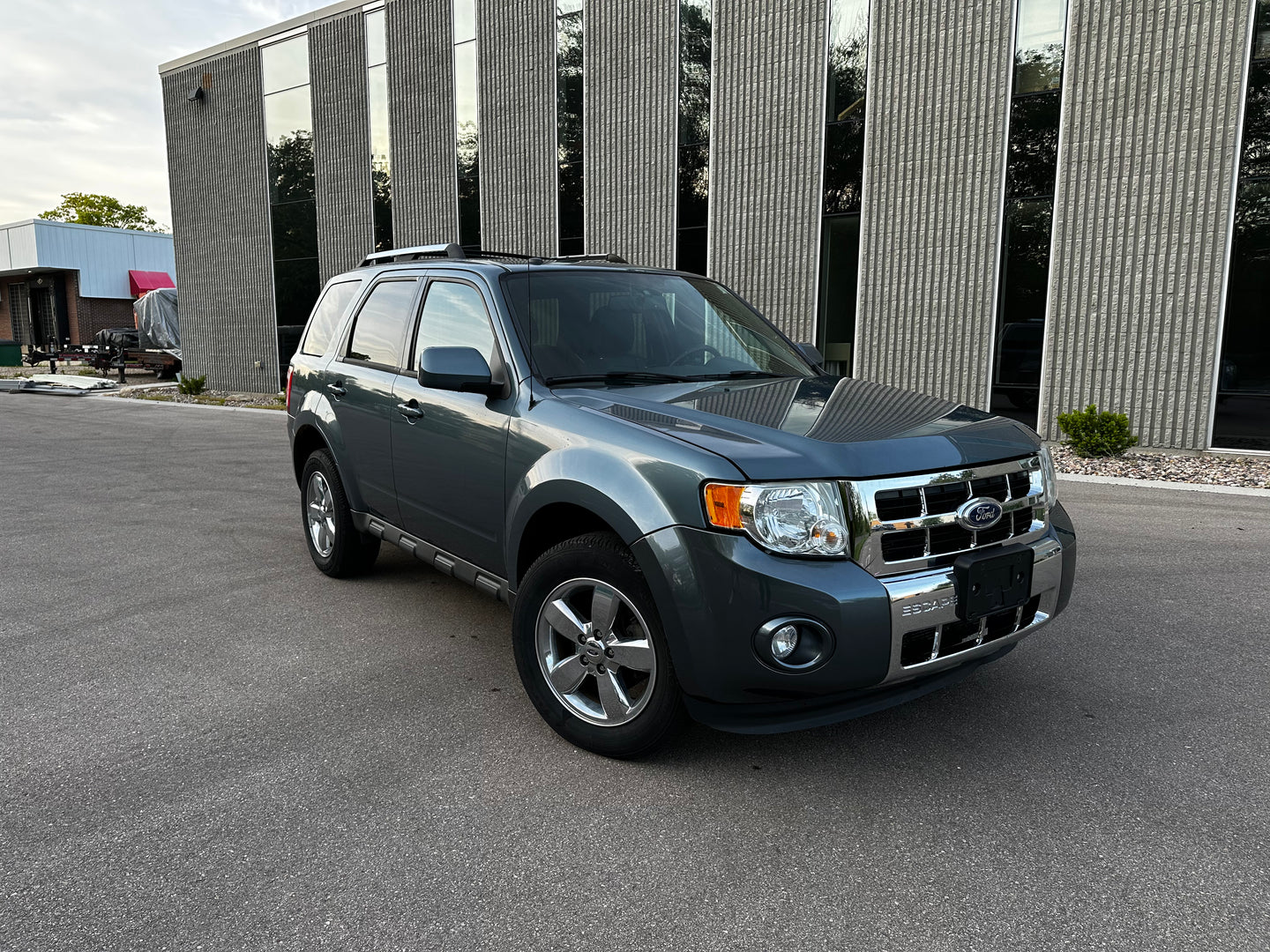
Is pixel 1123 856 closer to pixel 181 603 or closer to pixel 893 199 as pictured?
pixel 181 603

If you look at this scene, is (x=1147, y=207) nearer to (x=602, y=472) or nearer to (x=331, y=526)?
(x=331, y=526)

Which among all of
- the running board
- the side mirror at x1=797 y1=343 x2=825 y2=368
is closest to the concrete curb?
the side mirror at x1=797 y1=343 x2=825 y2=368

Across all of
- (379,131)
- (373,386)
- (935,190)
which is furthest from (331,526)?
(379,131)

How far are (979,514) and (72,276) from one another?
155 ft

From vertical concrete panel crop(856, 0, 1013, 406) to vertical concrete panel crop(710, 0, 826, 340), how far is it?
0.89 metres

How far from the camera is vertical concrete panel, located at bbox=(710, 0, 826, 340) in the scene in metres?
13.5

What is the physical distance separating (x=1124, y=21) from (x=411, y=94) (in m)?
13.0

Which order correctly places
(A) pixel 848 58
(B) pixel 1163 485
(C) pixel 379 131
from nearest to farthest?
(B) pixel 1163 485
(A) pixel 848 58
(C) pixel 379 131

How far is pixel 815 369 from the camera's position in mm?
4562

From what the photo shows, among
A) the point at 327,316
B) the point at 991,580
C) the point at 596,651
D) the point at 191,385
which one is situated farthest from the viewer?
Result: the point at 191,385

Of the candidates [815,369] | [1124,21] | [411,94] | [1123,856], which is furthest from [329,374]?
[411,94]

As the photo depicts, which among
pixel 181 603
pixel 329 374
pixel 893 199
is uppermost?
pixel 893 199

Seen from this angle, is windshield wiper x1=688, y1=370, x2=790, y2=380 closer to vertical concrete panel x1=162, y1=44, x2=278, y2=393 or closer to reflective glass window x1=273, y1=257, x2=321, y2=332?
reflective glass window x1=273, y1=257, x2=321, y2=332

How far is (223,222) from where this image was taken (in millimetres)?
22359
